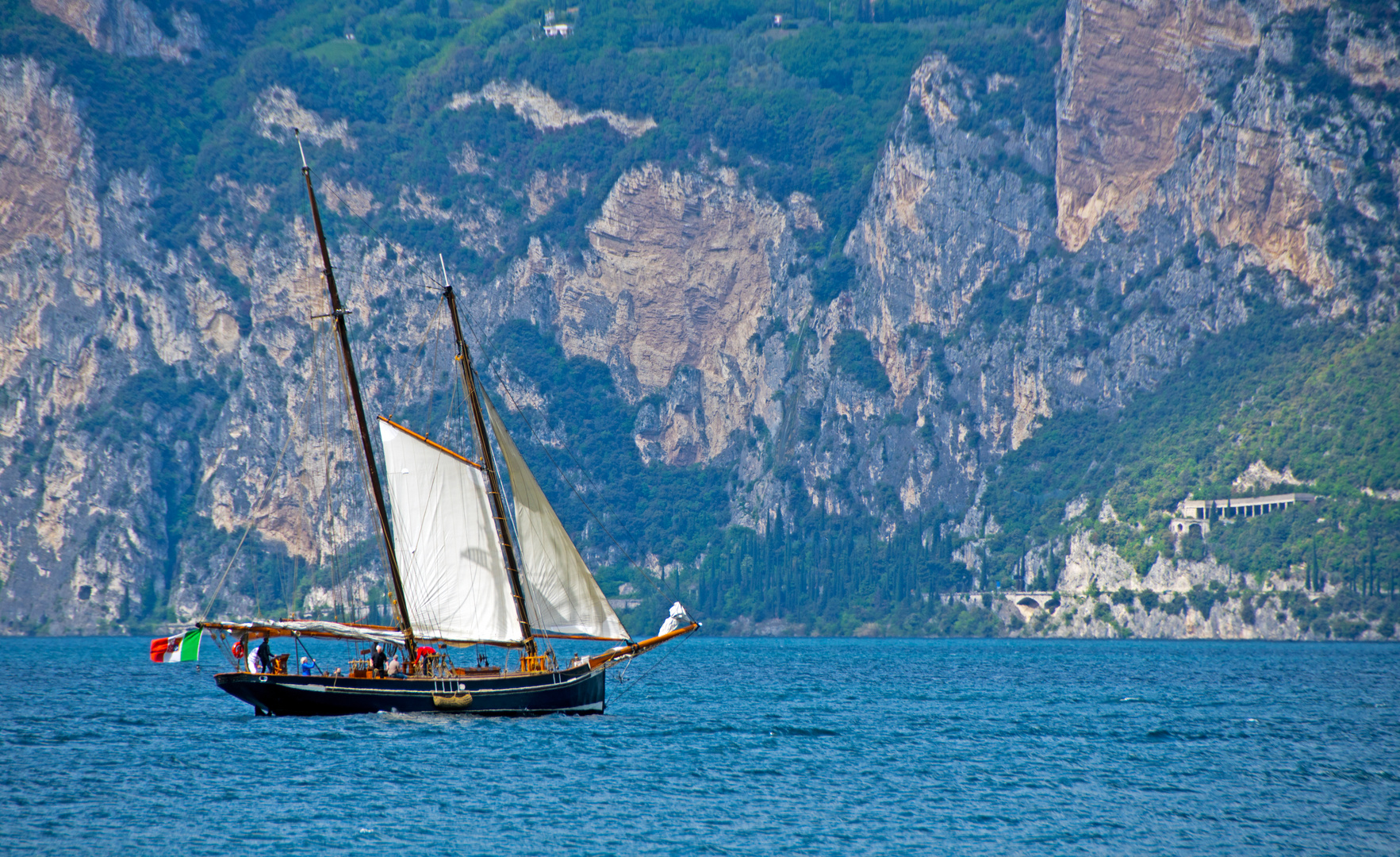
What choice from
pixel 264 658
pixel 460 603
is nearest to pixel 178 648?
pixel 264 658

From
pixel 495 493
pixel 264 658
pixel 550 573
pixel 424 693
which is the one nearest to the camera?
pixel 550 573

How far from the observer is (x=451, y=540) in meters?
63.3

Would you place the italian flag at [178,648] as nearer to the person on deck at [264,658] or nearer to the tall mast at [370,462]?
the person on deck at [264,658]

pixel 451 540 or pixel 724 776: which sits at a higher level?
pixel 451 540

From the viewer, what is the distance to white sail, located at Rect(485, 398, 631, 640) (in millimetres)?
61094

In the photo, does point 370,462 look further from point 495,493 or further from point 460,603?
point 460,603

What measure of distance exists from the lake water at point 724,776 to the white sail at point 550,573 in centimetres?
434

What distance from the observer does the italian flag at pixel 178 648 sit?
61.5 m

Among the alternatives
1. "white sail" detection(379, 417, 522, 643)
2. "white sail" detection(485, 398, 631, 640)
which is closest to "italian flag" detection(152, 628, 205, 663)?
"white sail" detection(379, 417, 522, 643)

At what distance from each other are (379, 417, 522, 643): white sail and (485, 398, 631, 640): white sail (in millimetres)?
1524

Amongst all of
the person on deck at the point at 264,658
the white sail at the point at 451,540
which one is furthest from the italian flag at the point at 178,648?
the white sail at the point at 451,540

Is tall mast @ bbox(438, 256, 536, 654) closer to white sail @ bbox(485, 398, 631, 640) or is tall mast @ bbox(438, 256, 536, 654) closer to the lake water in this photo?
white sail @ bbox(485, 398, 631, 640)

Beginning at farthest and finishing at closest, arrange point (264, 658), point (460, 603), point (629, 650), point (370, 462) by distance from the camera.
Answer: point (264, 658) < point (629, 650) < point (370, 462) < point (460, 603)

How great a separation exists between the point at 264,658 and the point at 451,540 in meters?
9.44
